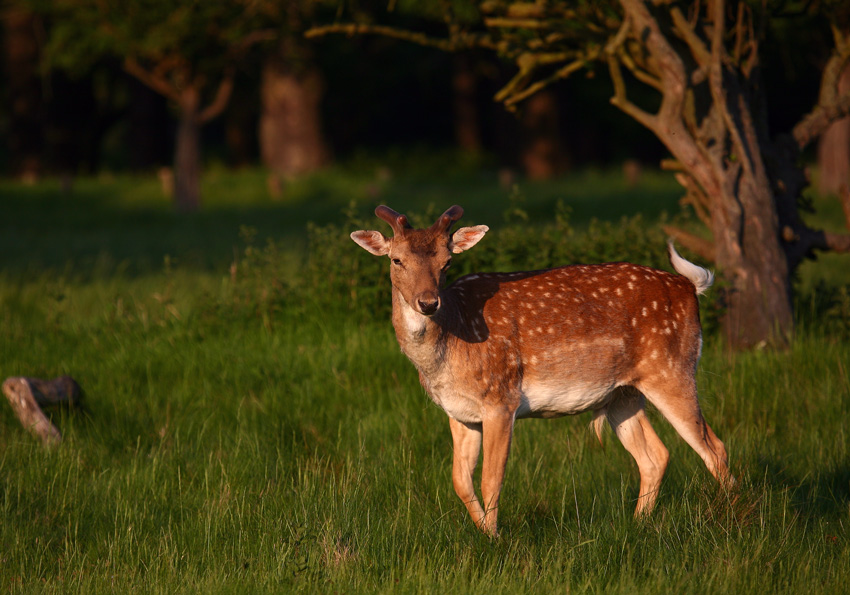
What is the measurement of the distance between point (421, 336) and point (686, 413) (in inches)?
62.8

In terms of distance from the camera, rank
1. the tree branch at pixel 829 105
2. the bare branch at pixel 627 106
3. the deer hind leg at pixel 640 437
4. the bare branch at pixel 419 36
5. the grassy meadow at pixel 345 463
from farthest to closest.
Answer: the bare branch at pixel 419 36, the tree branch at pixel 829 105, the bare branch at pixel 627 106, the deer hind leg at pixel 640 437, the grassy meadow at pixel 345 463

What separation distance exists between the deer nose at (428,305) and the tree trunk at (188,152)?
17.3 meters

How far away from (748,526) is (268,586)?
239 centimetres

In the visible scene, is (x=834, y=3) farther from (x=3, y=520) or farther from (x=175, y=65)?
(x=175, y=65)

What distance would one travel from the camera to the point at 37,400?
6781mm

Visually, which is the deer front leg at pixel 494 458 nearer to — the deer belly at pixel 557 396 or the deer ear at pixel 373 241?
the deer belly at pixel 557 396

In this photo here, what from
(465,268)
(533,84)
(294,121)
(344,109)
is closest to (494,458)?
(465,268)

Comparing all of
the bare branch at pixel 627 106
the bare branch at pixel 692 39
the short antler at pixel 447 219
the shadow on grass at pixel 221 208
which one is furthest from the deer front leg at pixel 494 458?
the shadow on grass at pixel 221 208

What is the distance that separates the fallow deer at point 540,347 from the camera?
5230mm

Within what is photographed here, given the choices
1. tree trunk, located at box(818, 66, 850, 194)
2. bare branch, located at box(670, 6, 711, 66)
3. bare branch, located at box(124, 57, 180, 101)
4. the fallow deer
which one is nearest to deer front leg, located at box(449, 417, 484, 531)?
the fallow deer

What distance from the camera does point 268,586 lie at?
439cm

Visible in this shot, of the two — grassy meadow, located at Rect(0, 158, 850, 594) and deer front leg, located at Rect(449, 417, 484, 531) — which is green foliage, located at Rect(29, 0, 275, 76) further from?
deer front leg, located at Rect(449, 417, 484, 531)

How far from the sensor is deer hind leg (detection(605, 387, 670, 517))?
5785 millimetres

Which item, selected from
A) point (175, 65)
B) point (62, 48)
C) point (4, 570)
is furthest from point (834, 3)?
point (62, 48)
